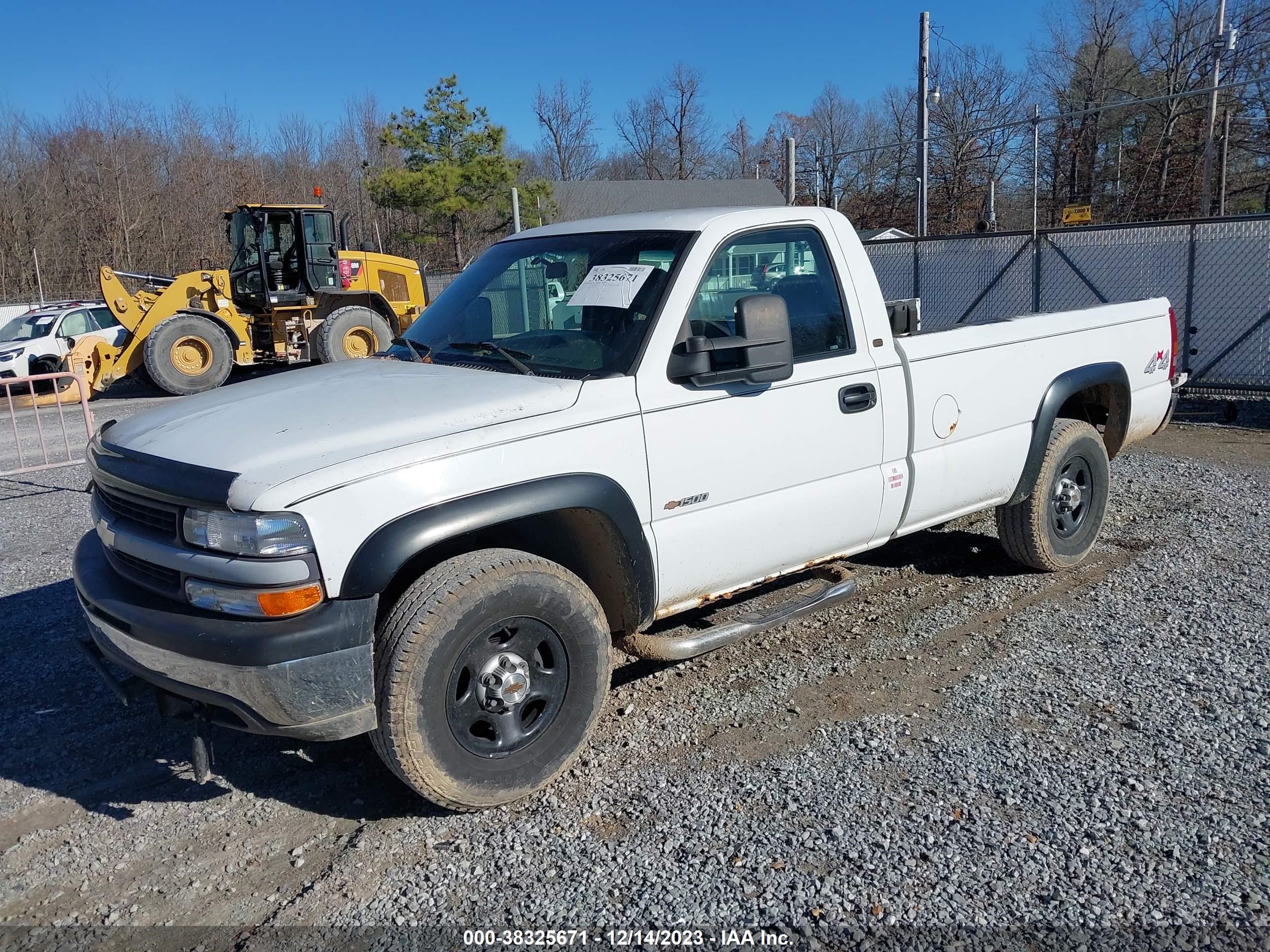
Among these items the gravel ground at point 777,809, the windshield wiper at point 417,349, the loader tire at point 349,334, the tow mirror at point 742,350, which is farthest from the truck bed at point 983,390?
the loader tire at point 349,334

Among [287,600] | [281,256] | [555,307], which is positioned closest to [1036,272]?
[555,307]

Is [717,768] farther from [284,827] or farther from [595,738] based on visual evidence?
[284,827]

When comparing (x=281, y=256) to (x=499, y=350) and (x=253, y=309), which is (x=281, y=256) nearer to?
(x=253, y=309)

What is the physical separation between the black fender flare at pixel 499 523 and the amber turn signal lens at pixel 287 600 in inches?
3.6

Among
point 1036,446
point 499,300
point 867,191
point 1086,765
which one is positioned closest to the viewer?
point 1086,765

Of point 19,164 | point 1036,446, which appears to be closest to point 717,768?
point 1036,446

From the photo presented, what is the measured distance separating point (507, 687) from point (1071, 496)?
377 centimetres

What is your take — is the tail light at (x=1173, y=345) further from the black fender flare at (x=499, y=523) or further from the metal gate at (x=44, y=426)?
the metal gate at (x=44, y=426)

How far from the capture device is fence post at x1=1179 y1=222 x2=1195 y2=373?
1105 cm

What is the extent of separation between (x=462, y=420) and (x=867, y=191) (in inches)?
1451

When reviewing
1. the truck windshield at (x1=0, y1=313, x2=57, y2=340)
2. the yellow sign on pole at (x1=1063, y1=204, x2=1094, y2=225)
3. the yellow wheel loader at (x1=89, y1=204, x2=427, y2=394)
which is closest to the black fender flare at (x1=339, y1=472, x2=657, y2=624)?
the yellow wheel loader at (x1=89, y1=204, x2=427, y2=394)

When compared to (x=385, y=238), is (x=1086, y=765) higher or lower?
lower

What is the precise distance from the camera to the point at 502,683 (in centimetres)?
342

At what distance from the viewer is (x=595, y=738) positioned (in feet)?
13.2
